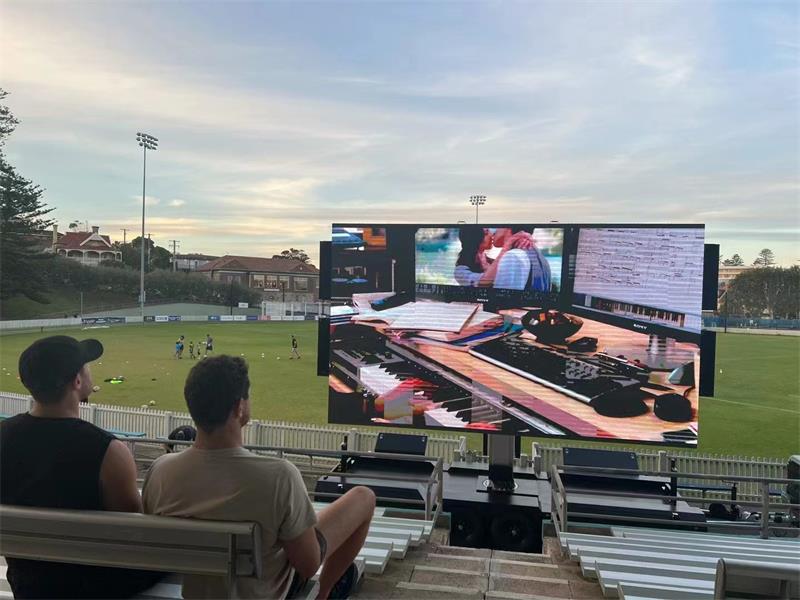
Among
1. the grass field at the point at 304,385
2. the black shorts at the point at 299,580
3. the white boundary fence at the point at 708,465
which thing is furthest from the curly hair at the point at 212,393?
the grass field at the point at 304,385

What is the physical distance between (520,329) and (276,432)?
725 centimetres

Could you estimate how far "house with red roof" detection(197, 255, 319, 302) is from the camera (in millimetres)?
99062

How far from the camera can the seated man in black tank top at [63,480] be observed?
209 centimetres

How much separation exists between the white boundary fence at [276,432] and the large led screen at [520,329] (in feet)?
11.1

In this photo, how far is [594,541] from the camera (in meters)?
5.68

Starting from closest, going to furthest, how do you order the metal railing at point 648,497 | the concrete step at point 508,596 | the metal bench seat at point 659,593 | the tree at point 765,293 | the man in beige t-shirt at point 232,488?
the man in beige t-shirt at point 232,488 < the metal bench seat at point 659,593 < the concrete step at point 508,596 < the metal railing at point 648,497 < the tree at point 765,293

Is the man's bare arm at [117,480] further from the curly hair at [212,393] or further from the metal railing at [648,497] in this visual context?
the metal railing at [648,497]

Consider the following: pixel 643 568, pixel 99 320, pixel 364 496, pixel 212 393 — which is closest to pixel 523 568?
pixel 643 568

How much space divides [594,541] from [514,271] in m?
3.74

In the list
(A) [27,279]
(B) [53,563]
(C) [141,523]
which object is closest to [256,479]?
(C) [141,523]

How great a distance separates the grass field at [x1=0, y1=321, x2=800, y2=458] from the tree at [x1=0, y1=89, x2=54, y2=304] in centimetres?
1059

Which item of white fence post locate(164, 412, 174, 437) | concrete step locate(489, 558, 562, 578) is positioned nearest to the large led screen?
concrete step locate(489, 558, 562, 578)

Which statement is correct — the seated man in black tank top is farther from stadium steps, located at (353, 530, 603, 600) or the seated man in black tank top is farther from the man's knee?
stadium steps, located at (353, 530, 603, 600)

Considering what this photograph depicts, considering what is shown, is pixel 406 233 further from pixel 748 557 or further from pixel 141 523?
pixel 141 523
